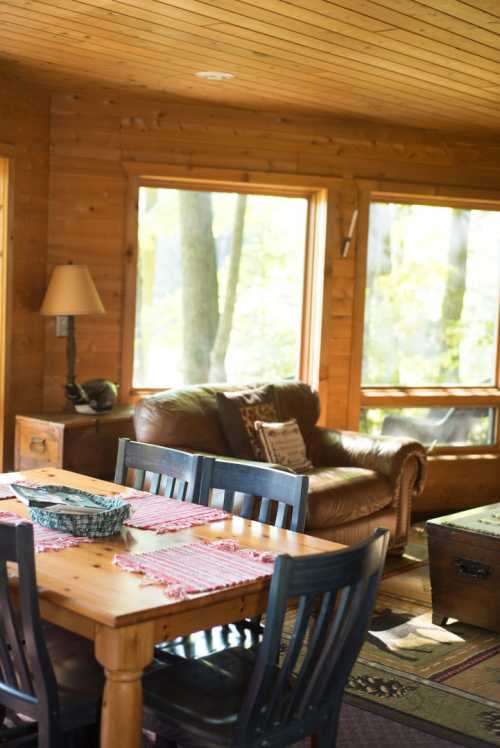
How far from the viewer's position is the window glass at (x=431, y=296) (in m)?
6.62

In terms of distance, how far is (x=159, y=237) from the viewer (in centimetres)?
598

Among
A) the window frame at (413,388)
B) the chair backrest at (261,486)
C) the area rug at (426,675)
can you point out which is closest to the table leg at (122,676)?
the chair backrest at (261,486)

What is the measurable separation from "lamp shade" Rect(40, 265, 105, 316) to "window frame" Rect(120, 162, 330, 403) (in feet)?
1.68

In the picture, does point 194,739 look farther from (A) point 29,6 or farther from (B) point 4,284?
(B) point 4,284

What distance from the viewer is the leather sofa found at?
4.88 metres

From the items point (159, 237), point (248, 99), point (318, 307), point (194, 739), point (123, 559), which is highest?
point (248, 99)

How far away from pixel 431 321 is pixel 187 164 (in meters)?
2.08

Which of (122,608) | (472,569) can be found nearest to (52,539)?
(122,608)

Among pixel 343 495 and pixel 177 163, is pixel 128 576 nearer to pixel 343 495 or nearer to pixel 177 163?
pixel 343 495

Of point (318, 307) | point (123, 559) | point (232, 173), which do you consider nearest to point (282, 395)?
point (318, 307)

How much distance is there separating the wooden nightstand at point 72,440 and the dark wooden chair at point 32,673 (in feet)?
8.18

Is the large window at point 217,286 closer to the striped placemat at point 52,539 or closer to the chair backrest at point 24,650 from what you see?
the striped placemat at point 52,539

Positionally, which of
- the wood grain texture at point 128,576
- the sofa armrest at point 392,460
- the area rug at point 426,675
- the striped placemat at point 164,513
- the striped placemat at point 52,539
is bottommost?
the area rug at point 426,675

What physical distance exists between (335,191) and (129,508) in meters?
3.86
